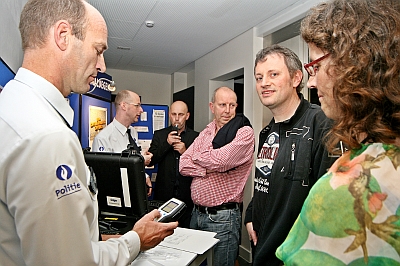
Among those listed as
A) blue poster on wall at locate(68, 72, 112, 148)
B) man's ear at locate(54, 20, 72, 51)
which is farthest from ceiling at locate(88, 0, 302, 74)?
man's ear at locate(54, 20, 72, 51)

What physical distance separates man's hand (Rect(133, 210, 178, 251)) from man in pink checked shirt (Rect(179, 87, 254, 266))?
960 millimetres

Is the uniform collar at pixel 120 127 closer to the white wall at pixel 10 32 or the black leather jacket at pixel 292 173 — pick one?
the white wall at pixel 10 32

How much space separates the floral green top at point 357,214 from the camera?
50cm

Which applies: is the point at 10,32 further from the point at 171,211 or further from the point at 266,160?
the point at 266,160

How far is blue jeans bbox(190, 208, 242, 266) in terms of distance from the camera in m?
2.17

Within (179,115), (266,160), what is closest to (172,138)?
(179,115)

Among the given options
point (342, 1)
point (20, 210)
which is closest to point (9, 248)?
point (20, 210)

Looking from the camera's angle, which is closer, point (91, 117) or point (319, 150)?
point (319, 150)

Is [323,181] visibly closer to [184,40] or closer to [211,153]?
[211,153]

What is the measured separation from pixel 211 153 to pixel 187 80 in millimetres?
4948

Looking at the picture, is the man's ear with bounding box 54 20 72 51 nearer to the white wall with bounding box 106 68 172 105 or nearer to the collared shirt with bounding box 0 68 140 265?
the collared shirt with bounding box 0 68 140 265

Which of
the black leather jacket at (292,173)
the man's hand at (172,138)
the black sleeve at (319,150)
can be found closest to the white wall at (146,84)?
the man's hand at (172,138)

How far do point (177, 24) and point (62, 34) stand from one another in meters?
3.10

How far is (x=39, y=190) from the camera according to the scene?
70 centimetres
